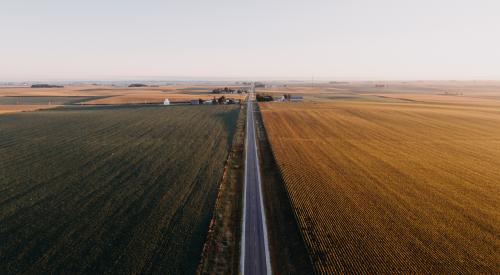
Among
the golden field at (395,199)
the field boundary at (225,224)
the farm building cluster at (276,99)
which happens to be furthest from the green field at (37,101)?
the field boundary at (225,224)

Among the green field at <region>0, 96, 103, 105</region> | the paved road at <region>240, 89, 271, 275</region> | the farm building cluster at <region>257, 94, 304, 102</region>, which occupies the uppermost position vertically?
the farm building cluster at <region>257, 94, 304, 102</region>

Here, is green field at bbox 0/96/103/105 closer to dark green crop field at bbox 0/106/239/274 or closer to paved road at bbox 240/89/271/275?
dark green crop field at bbox 0/106/239/274

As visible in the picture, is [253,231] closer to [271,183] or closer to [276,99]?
[271,183]

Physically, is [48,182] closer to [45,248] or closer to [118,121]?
[45,248]

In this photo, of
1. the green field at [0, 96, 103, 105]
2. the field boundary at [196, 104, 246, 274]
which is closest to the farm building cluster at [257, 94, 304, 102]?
the green field at [0, 96, 103, 105]

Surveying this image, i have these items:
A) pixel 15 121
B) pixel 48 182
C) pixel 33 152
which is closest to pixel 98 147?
pixel 33 152

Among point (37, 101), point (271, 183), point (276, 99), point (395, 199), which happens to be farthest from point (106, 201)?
point (37, 101)
